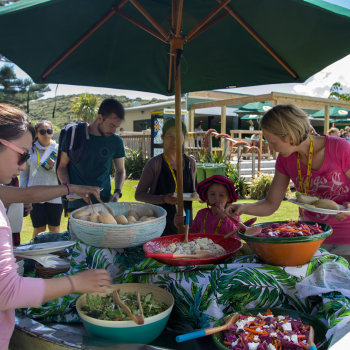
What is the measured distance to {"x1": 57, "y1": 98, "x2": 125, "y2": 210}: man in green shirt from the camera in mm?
2938

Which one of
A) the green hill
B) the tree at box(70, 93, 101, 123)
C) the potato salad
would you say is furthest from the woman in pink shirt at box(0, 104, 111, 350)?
the green hill

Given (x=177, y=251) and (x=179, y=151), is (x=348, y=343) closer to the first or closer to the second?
(x=177, y=251)

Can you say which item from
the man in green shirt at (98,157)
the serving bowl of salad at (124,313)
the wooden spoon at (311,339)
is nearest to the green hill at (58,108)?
the man in green shirt at (98,157)

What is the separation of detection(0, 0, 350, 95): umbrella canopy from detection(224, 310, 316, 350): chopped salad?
1.82 m

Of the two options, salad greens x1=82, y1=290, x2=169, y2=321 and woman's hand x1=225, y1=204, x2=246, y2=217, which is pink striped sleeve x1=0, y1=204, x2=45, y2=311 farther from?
woman's hand x1=225, y1=204, x2=246, y2=217

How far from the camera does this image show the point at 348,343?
0.96 m

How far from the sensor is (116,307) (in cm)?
134

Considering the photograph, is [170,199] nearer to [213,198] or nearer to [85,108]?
[213,198]

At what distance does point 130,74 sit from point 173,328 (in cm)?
280

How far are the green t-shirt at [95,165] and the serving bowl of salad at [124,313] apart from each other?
1.71 meters

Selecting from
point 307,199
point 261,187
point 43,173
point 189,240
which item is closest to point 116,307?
point 189,240

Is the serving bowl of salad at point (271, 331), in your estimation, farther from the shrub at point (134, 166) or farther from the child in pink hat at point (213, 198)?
the shrub at point (134, 166)

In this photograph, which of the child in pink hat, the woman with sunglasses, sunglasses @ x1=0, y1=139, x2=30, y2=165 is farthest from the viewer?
the woman with sunglasses

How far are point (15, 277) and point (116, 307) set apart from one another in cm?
50
